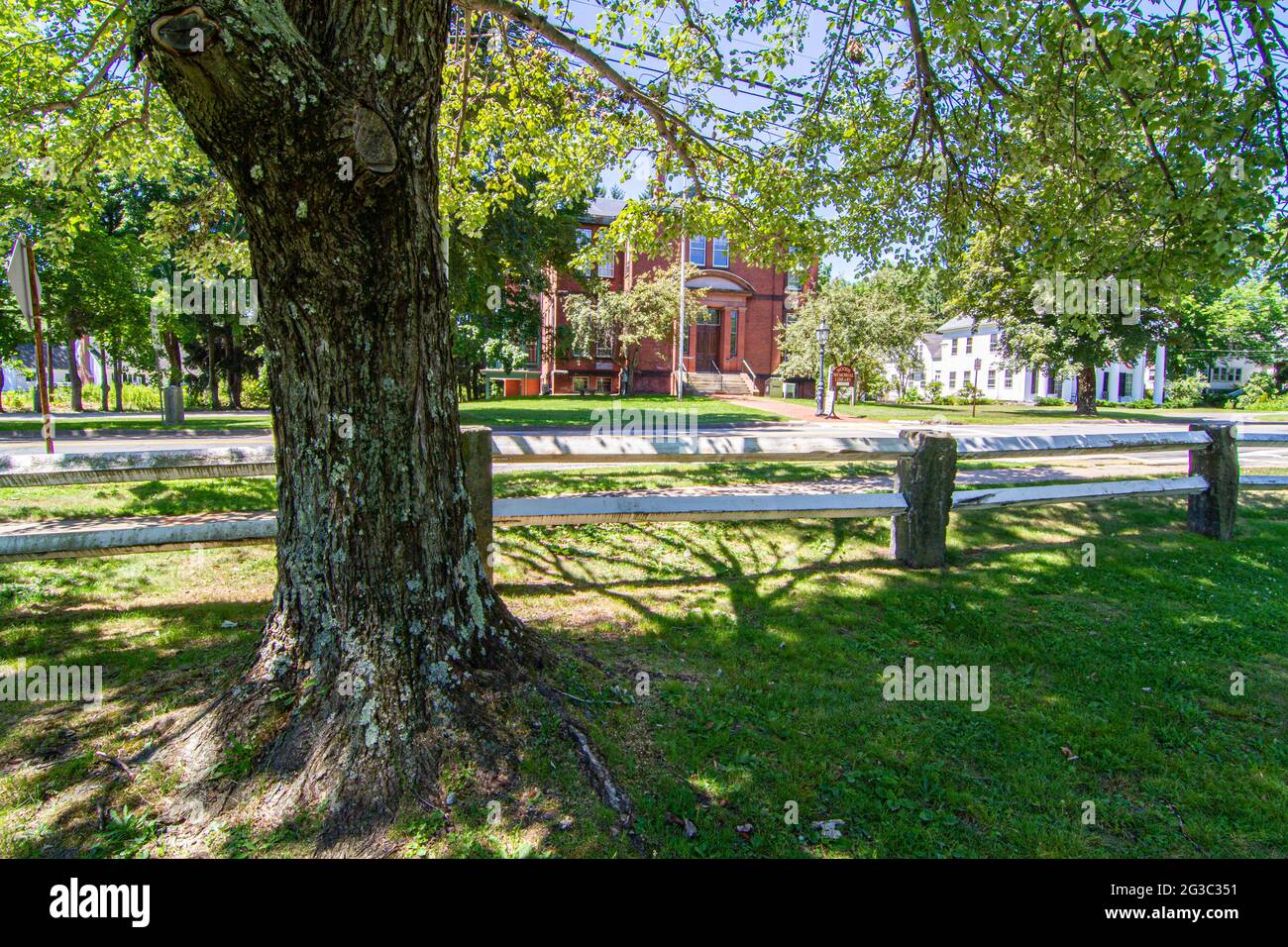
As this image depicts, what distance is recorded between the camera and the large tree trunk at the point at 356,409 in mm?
2689

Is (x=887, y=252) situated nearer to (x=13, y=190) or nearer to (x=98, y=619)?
(x=98, y=619)

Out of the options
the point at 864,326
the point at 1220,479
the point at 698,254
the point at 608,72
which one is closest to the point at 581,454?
the point at 608,72

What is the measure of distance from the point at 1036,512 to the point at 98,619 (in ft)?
27.0

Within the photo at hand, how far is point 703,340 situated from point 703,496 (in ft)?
119

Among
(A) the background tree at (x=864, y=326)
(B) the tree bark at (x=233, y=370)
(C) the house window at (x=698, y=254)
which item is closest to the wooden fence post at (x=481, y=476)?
(A) the background tree at (x=864, y=326)

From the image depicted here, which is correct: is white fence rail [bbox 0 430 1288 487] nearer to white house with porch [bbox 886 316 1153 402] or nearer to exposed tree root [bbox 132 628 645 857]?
exposed tree root [bbox 132 628 645 857]

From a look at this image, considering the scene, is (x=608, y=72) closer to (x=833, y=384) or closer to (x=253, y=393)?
(x=833, y=384)

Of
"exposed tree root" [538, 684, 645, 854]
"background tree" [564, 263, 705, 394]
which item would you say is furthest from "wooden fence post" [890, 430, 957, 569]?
"background tree" [564, 263, 705, 394]

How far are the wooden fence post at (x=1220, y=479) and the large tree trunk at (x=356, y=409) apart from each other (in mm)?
7415

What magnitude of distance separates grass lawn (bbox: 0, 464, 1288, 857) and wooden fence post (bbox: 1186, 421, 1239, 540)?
24cm

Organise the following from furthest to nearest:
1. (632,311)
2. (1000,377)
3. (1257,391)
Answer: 1. (1000,377)
2. (1257,391)
3. (632,311)

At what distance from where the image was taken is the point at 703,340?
4131cm

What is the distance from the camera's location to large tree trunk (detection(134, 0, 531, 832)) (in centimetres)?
269

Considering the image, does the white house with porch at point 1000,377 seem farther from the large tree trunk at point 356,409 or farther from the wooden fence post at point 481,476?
the large tree trunk at point 356,409
